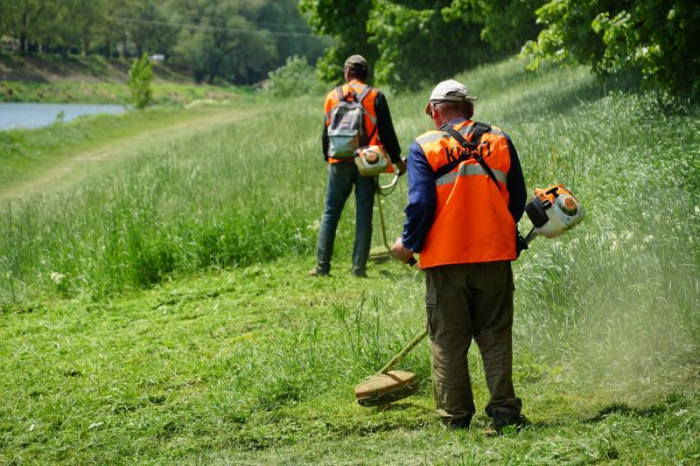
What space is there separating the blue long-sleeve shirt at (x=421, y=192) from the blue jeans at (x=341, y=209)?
14.5 feet

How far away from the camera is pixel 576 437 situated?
5.18 m

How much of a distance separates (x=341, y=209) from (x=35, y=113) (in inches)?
1524

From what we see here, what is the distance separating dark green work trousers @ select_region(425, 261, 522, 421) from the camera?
555 cm

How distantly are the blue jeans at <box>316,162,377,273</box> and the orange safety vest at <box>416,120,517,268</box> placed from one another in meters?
4.53

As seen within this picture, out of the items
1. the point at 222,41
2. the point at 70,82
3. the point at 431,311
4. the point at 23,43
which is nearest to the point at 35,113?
the point at 23,43

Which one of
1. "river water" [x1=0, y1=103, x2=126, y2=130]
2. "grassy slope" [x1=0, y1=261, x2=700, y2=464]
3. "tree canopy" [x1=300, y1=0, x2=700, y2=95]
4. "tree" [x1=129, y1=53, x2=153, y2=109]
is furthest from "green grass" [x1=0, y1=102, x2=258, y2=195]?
"grassy slope" [x1=0, y1=261, x2=700, y2=464]

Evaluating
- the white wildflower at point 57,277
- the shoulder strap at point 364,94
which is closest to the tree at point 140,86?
the white wildflower at point 57,277

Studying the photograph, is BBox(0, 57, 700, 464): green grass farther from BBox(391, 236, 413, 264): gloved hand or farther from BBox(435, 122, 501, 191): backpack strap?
BBox(435, 122, 501, 191): backpack strap

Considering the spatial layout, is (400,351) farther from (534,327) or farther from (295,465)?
(295,465)

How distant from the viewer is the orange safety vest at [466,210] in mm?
5488

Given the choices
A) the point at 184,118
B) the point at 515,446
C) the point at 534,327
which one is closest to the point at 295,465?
the point at 515,446

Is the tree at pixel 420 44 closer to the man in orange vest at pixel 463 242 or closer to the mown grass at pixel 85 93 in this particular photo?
the mown grass at pixel 85 93

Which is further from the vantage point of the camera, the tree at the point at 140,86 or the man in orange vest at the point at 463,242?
the tree at the point at 140,86

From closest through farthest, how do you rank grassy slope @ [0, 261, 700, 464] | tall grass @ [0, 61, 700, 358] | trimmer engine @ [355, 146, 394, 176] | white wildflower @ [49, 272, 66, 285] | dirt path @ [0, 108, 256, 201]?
grassy slope @ [0, 261, 700, 464] < tall grass @ [0, 61, 700, 358] < trimmer engine @ [355, 146, 394, 176] < white wildflower @ [49, 272, 66, 285] < dirt path @ [0, 108, 256, 201]
